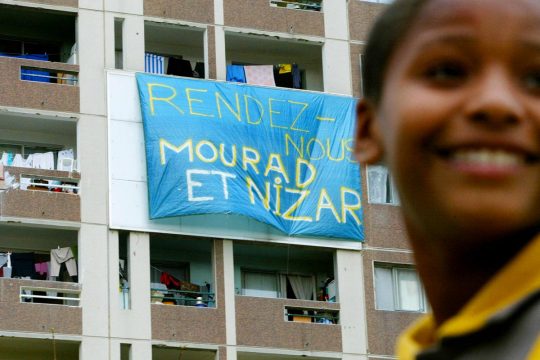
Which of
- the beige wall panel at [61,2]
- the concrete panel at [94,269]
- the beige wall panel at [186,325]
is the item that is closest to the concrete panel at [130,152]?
the concrete panel at [94,269]

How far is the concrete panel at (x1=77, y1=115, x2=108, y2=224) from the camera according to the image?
43.2 m

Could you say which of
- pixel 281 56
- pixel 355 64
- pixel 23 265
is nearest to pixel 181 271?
pixel 23 265

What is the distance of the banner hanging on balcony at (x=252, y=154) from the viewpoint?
43.8 metres

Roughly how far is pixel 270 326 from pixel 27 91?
25.2 feet

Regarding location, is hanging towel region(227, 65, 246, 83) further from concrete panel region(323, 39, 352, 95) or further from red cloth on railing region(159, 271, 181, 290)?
red cloth on railing region(159, 271, 181, 290)

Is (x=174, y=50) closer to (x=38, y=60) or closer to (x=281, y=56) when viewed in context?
(x=281, y=56)

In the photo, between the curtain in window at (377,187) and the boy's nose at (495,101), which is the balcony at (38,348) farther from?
the boy's nose at (495,101)

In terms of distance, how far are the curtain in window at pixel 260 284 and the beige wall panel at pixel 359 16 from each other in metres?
6.79

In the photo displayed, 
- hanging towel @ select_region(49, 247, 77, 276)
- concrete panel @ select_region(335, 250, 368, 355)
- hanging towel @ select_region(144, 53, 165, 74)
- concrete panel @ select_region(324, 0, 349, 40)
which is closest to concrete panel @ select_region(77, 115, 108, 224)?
hanging towel @ select_region(49, 247, 77, 276)

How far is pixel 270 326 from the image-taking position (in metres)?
43.0

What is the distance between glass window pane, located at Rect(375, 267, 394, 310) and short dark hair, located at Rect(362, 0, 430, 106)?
41970 millimetres

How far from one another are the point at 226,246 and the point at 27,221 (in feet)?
16.4

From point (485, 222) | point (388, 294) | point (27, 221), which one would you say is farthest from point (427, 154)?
point (388, 294)

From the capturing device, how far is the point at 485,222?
8.81 feet
